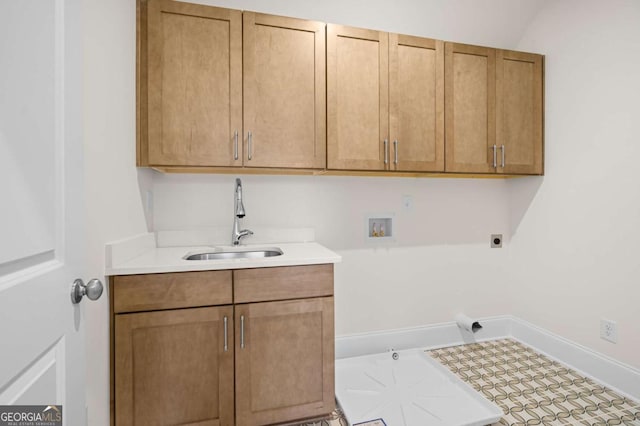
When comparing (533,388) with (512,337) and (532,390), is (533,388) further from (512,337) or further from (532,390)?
(512,337)

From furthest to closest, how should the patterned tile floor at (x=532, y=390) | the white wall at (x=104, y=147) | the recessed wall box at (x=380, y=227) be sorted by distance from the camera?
1. the recessed wall box at (x=380, y=227)
2. the patterned tile floor at (x=532, y=390)
3. the white wall at (x=104, y=147)

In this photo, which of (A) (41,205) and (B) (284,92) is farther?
(B) (284,92)

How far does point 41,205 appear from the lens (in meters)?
0.67

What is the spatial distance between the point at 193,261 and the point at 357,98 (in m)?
1.25

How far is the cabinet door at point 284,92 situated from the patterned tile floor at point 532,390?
1416 millimetres

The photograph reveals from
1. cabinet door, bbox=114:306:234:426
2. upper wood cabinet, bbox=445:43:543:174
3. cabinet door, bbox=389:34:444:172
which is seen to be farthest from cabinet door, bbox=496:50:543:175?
cabinet door, bbox=114:306:234:426

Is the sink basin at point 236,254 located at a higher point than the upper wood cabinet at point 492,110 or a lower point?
lower

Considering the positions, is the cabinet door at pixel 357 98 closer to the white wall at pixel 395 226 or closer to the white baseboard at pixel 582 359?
the white wall at pixel 395 226

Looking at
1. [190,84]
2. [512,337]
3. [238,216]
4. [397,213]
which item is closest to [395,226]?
[397,213]

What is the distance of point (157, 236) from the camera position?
1830mm

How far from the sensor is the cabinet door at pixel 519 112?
2.05 meters

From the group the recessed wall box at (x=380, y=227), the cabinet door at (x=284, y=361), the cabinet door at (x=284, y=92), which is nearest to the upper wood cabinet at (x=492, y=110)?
the recessed wall box at (x=380, y=227)

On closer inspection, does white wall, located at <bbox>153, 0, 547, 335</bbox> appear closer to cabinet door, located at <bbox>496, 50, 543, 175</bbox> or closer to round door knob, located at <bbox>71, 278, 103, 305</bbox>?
cabinet door, located at <bbox>496, 50, 543, 175</bbox>

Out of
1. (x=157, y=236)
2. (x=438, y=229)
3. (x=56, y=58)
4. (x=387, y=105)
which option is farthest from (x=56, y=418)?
(x=438, y=229)
